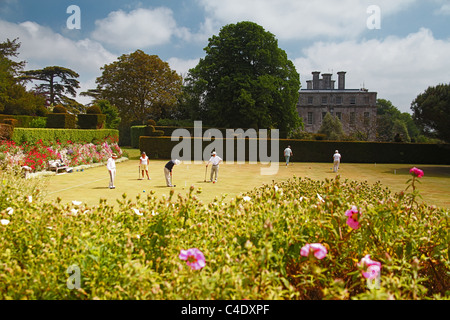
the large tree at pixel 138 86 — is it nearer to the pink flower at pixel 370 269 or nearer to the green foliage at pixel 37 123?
the green foliage at pixel 37 123

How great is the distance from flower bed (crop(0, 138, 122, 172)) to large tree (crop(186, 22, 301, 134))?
45.7 feet

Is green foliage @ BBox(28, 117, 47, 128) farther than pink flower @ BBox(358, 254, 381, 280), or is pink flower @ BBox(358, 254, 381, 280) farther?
green foliage @ BBox(28, 117, 47, 128)

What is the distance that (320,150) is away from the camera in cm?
3347

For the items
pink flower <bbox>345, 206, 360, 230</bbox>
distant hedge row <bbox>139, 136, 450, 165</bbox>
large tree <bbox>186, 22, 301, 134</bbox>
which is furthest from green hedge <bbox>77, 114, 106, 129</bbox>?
pink flower <bbox>345, 206, 360, 230</bbox>

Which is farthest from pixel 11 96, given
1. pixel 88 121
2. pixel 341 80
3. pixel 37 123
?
pixel 341 80

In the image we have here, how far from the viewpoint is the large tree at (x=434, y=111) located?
26.0m

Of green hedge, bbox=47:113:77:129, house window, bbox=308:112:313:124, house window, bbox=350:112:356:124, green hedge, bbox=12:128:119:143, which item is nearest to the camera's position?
green hedge, bbox=12:128:119:143

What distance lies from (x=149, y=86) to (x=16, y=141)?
32646 mm

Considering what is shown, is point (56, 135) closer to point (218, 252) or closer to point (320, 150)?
point (218, 252)

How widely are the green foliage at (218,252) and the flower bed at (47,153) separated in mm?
12017

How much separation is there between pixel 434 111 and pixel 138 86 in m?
37.2

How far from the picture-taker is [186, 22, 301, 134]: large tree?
1412 inches

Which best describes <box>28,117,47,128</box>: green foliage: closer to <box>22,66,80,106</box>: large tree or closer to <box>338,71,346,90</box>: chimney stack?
<box>22,66,80,106</box>: large tree

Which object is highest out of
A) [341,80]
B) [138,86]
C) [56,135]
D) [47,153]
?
[341,80]
